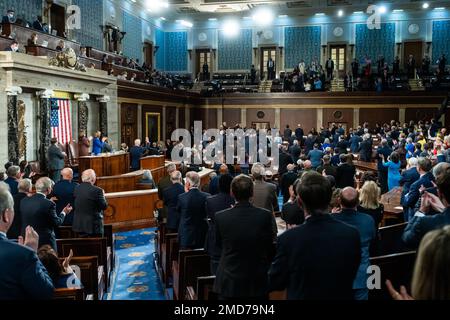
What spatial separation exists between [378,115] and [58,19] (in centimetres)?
1451

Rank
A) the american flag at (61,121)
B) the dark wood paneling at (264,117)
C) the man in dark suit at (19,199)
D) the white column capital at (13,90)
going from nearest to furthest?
the man in dark suit at (19,199)
the white column capital at (13,90)
the american flag at (61,121)
the dark wood paneling at (264,117)

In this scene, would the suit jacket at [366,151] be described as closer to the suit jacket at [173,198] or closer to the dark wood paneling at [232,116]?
the suit jacket at [173,198]

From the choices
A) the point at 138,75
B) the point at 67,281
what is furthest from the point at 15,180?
the point at 138,75

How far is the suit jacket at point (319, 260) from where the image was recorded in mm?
2451

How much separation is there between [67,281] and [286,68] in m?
25.0

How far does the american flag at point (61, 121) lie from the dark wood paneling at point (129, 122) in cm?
351

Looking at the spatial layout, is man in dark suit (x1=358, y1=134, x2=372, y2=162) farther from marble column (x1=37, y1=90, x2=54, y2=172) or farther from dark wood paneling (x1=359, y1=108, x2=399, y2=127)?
marble column (x1=37, y1=90, x2=54, y2=172)

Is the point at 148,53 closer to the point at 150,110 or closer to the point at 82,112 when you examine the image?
the point at 150,110

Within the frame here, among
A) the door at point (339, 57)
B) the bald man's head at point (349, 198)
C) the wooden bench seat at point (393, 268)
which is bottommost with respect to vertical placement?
the wooden bench seat at point (393, 268)

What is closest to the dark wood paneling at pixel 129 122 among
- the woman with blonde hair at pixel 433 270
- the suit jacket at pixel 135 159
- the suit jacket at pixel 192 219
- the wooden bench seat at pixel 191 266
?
the suit jacket at pixel 135 159

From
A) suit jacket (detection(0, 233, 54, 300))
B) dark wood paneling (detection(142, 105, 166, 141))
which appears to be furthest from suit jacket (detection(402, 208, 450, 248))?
dark wood paneling (detection(142, 105, 166, 141))
